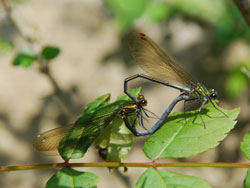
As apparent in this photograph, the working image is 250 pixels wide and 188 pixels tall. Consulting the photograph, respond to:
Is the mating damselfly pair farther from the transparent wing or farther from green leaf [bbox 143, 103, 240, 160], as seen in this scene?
the transparent wing

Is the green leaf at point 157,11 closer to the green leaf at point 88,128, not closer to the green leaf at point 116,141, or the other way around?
the green leaf at point 88,128

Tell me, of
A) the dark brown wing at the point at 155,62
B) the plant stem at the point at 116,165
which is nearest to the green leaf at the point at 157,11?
the dark brown wing at the point at 155,62

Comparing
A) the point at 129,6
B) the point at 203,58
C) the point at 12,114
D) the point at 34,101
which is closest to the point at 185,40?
the point at 203,58

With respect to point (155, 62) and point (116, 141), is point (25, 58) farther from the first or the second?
point (116, 141)

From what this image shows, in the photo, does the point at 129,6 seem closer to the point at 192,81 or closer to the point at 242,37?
the point at 242,37

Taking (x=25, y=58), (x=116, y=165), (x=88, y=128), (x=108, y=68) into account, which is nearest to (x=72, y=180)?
(x=116, y=165)
